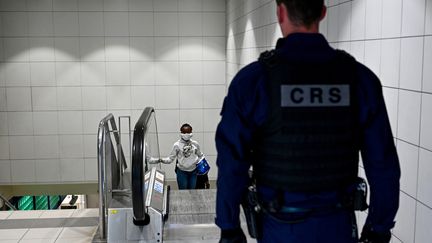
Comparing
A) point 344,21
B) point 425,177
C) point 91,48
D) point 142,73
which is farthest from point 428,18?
point 91,48

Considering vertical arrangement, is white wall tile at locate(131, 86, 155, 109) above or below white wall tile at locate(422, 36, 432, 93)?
below

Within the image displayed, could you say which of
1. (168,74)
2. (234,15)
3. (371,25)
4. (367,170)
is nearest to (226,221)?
(367,170)

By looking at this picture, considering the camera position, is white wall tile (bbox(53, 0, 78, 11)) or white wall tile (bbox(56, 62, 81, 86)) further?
Answer: white wall tile (bbox(56, 62, 81, 86))

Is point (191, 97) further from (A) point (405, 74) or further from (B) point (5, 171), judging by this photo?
(A) point (405, 74)

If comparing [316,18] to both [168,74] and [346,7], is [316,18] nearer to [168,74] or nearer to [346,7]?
[346,7]

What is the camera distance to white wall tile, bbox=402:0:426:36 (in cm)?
287

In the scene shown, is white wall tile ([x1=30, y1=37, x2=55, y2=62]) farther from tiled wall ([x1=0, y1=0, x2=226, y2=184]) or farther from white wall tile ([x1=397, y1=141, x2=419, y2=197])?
white wall tile ([x1=397, y1=141, x2=419, y2=197])

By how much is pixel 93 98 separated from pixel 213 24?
9.11 ft

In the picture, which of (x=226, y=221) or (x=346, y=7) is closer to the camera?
(x=226, y=221)

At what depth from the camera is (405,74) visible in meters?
3.12

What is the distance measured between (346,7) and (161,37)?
21.0ft

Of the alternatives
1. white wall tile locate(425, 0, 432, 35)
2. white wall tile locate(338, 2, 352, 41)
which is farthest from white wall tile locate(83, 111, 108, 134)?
white wall tile locate(425, 0, 432, 35)

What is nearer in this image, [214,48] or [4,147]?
[4,147]

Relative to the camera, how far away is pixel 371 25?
355 cm
